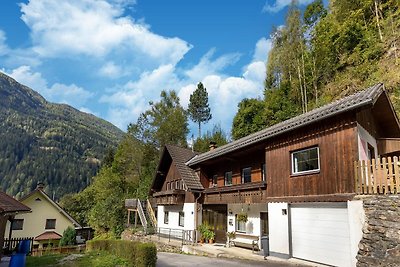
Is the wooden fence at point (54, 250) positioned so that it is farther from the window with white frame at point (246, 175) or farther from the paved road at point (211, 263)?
the window with white frame at point (246, 175)

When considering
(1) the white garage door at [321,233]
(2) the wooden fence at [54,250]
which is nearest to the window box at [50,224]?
(2) the wooden fence at [54,250]

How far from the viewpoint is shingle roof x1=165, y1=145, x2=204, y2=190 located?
22.7 m

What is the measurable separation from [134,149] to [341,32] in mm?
29626

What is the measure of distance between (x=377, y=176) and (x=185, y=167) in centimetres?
1601

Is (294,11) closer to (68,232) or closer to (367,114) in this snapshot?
(367,114)

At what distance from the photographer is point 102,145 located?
17850 centimetres

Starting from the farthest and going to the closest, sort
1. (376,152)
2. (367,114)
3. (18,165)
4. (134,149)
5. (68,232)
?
1. (18,165)
2. (134,149)
3. (68,232)
4. (376,152)
5. (367,114)

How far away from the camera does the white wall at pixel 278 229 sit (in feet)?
45.3

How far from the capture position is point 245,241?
733 inches

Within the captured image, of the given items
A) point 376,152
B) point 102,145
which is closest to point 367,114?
point 376,152

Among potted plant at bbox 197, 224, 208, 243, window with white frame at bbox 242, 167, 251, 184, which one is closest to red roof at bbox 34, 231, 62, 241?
potted plant at bbox 197, 224, 208, 243

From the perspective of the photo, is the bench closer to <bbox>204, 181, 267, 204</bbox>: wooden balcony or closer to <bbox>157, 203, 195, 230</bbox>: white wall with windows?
<bbox>204, 181, 267, 204</bbox>: wooden balcony

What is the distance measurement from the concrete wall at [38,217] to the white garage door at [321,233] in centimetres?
2978

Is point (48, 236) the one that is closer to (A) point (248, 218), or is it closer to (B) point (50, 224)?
(B) point (50, 224)
